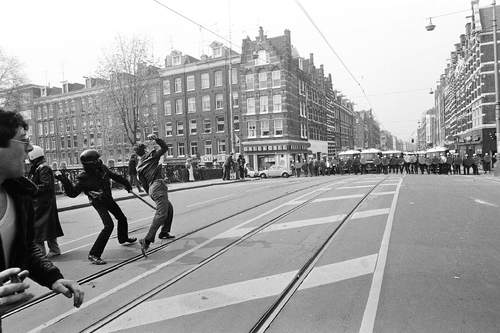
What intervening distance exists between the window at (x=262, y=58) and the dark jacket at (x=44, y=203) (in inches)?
1737

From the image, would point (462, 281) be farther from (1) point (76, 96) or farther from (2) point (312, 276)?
(1) point (76, 96)

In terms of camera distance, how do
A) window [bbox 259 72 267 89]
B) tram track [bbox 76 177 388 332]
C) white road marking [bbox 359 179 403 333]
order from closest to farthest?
white road marking [bbox 359 179 403 333] < tram track [bbox 76 177 388 332] < window [bbox 259 72 267 89]

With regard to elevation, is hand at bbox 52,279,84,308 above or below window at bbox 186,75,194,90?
below

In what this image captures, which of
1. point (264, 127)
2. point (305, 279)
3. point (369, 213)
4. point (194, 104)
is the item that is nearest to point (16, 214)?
point (305, 279)

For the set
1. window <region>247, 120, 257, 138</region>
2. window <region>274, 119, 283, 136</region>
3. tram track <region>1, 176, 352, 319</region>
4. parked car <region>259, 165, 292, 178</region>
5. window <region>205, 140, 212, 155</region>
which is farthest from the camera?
window <region>205, 140, 212, 155</region>

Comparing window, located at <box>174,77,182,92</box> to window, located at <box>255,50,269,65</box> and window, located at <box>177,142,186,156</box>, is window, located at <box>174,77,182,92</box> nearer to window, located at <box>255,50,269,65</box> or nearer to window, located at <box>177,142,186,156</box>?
window, located at <box>177,142,186,156</box>

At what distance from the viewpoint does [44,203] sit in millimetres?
6531

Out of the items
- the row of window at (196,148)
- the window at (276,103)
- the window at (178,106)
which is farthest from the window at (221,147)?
the window at (276,103)

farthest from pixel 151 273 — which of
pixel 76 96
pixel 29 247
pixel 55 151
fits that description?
pixel 55 151

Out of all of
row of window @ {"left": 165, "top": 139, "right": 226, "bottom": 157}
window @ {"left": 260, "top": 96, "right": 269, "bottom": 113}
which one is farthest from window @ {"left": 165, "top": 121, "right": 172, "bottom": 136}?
window @ {"left": 260, "top": 96, "right": 269, "bottom": 113}

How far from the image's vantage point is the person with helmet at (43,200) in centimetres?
644

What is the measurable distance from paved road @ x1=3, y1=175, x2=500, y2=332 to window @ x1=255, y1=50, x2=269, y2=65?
41.8 metres

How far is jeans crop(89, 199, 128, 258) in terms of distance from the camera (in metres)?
6.12

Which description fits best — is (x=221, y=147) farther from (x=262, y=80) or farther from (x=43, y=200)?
(x=43, y=200)
